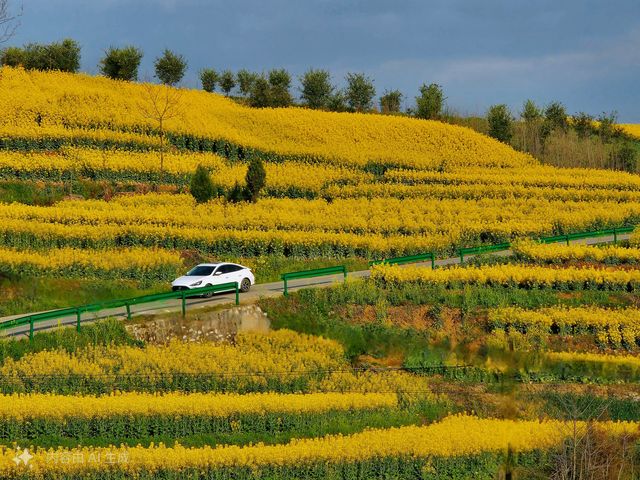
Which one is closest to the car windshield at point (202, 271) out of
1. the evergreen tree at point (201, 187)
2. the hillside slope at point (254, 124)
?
the evergreen tree at point (201, 187)

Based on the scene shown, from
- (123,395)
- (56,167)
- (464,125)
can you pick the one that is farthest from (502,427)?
(464,125)

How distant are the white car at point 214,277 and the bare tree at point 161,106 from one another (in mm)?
19860

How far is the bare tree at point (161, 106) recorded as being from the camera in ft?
193

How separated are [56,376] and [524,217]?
28.2 metres

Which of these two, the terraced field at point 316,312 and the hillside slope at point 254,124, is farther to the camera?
the hillside slope at point 254,124

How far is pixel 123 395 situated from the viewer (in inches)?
914

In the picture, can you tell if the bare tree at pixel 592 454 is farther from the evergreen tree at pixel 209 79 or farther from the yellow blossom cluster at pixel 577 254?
the evergreen tree at pixel 209 79

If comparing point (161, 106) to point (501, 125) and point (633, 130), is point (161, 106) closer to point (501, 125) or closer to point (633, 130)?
point (501, 125)

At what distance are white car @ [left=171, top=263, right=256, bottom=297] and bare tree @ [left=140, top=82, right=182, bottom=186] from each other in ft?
65.2

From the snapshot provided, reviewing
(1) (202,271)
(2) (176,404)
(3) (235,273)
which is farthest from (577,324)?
(2) (176,404)

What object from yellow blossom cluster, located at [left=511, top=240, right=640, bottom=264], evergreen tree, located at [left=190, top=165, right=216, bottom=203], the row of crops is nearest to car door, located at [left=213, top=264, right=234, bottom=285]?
the row of crops

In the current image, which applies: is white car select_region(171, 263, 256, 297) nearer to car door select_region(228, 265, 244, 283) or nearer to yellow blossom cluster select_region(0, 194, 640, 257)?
car door select_region(228, 265, 244, 283)

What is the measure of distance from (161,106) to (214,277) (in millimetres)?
35615

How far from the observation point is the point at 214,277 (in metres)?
33.1
